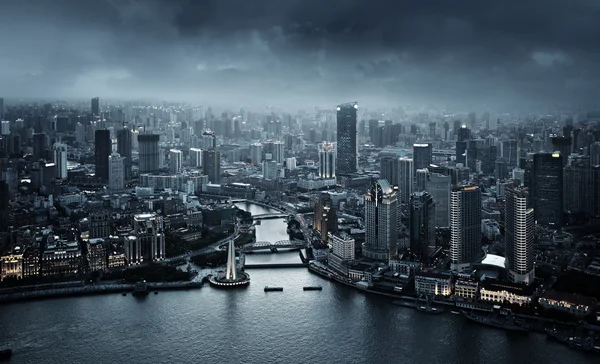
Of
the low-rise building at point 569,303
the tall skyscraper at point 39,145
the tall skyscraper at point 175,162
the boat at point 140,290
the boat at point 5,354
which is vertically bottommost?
the boat at point 5,354

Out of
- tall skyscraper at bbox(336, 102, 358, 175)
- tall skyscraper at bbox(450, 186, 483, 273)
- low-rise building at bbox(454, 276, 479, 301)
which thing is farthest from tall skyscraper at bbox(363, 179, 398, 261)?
tall skyscraper at bbox(336, 102, 358, 175)

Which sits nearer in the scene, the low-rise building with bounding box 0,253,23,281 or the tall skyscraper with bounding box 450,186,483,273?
the low-rise building with bounding box 0,253,23,281

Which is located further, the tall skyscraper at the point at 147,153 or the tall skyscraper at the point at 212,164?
the tall skyscraper at the point at 147,153

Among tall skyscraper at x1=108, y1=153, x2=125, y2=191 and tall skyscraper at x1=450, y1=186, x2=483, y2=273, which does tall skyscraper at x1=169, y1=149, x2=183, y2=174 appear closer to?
tall skyscraper at x1=108, y1=153, x2=125, y2=191

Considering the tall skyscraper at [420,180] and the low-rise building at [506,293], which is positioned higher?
the tall skyscraper at [420,180]

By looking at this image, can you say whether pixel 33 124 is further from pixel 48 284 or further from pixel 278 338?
pixel 278 338

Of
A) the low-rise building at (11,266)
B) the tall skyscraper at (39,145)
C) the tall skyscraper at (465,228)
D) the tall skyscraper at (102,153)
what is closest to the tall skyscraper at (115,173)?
the tall skyscraper at (102,153)

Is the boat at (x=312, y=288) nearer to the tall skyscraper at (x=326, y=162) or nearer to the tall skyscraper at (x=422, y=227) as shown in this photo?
the tall skyscraper at (x=422, y=227)
